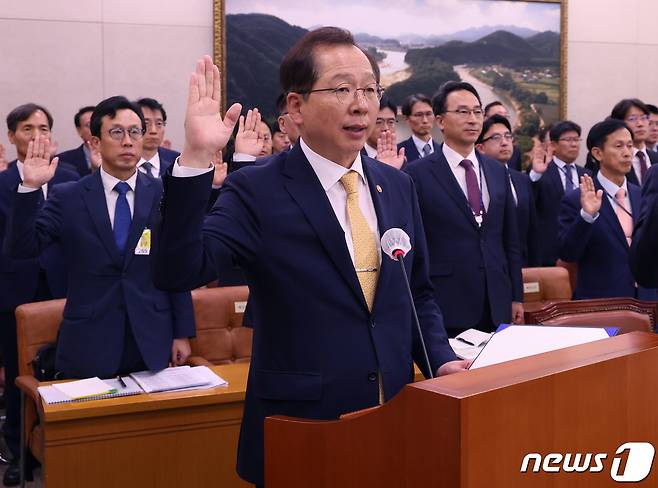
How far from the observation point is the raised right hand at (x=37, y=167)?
3107 mm

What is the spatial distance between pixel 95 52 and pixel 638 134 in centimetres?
412

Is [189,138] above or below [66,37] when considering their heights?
below

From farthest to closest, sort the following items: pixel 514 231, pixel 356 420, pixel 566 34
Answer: pixel 566 34 < pixel 514 231 < pixel 356 420

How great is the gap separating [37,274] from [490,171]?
2.41 m

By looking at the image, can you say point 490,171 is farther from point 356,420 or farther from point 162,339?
point 356,420

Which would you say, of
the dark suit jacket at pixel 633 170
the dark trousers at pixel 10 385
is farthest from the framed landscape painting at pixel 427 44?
the dark trousers at pixel 10 385

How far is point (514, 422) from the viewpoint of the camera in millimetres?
998

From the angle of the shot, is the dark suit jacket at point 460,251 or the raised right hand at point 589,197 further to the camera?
the raised right hand at point 589,197

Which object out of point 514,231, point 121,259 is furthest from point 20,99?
point 514,231

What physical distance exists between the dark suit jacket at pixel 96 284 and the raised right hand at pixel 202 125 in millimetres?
1818

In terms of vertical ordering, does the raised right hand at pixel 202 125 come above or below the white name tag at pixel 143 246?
above

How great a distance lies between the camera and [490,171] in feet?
12.6

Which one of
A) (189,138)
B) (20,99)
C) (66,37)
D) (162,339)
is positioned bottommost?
(162,339)

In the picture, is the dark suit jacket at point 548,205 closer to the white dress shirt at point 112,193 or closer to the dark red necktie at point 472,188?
the dark red necktie at point 472,188
